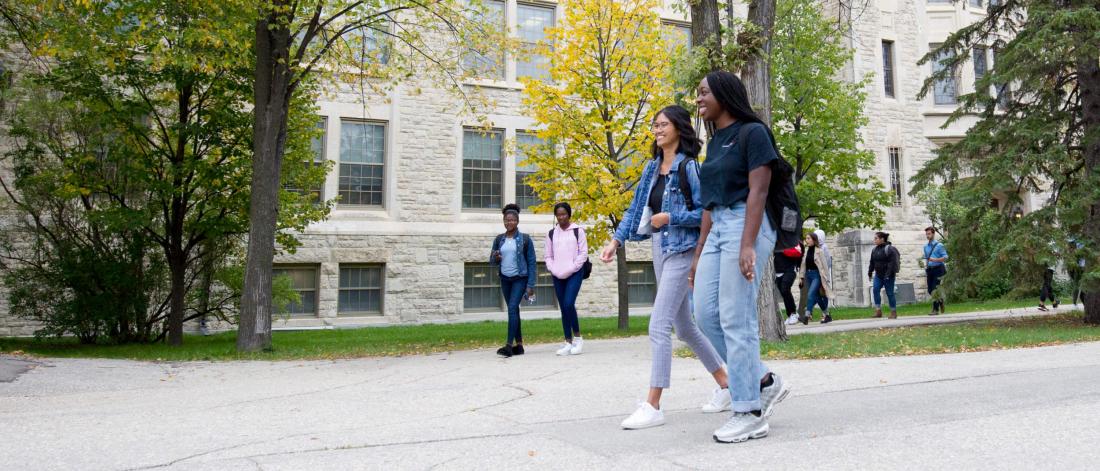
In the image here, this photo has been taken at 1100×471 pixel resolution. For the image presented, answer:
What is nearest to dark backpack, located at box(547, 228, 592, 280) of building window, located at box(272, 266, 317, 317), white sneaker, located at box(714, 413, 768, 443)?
white sneaker, located at box(714, 413, 768, 443)

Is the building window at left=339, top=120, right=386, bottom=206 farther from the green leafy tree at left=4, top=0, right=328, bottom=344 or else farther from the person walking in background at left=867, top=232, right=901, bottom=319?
the person walking in background at left=867, top=232, right=901, bottom=319

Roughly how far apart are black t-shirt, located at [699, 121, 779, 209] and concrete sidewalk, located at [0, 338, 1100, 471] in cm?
128

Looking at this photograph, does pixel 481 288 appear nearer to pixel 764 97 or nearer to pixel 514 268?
pixel 514 268

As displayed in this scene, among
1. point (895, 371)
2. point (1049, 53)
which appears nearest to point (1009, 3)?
point (1049, 53)

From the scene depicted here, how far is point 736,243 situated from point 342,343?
34.1 feet

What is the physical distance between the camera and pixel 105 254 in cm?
1319

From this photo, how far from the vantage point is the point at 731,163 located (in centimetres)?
396

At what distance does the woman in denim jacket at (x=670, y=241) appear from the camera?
174 inches

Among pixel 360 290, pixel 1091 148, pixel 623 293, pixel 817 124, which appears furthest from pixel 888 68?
pixel 360 290

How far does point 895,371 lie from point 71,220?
→ 13.4 metres

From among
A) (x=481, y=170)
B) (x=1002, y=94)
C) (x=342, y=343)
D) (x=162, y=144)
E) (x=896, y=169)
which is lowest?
(x=342, y=343)

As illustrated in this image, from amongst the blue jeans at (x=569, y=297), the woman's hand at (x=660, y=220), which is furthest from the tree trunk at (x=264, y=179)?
the woman's hand at (x=660, y=220)

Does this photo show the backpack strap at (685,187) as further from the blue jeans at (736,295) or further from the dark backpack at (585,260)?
the dark backpack at (585,260)

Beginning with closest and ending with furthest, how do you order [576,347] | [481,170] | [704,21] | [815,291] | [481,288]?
[576,347], [704,21], [815,291], [481,288], [481,170]
